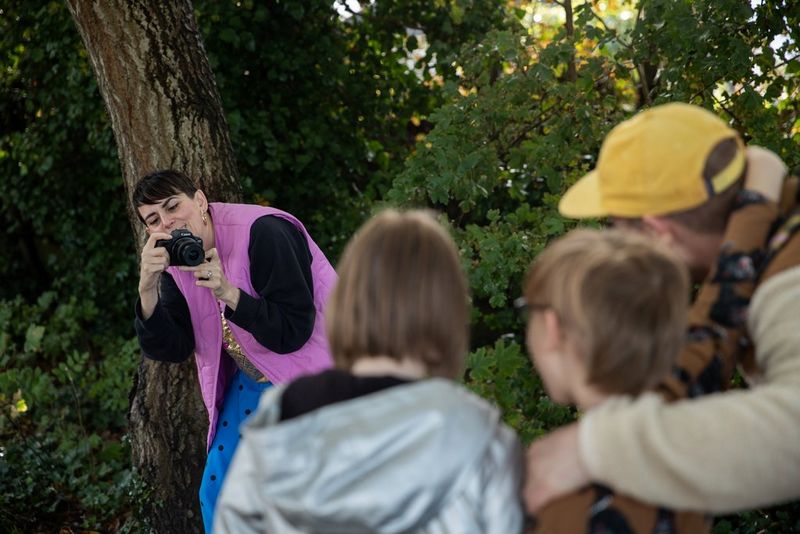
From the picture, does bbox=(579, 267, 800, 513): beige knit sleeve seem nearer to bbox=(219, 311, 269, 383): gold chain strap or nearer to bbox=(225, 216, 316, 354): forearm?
bbox=(225, 216, 316, 354): forearm

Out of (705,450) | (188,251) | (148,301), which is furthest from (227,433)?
(705,450)

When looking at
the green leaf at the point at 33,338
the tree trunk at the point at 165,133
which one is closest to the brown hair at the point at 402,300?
the tree trunk at the point at 165,133

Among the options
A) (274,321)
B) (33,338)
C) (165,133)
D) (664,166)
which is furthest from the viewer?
(33,338)

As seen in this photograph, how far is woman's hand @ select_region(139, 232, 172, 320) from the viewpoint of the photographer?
308cm

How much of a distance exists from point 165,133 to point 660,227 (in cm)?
271

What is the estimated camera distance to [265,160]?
20.1 feet

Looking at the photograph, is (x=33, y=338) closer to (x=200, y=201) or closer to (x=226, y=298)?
(x=200, y=201)

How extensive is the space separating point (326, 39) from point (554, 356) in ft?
15.8

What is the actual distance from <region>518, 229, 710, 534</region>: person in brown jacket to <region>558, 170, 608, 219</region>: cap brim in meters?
0.20

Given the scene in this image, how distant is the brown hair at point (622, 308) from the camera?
5.23 ft

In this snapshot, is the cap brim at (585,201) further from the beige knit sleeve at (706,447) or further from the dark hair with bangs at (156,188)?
the dark hair with bangs at (156,188)

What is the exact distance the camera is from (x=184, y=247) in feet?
9.85

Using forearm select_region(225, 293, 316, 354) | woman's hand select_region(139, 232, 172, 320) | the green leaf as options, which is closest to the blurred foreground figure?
forearm select_region(225, 293, 316, 354)

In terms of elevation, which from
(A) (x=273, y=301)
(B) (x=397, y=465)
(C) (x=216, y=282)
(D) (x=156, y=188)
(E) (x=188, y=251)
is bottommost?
(B) (x=397, y=465)
